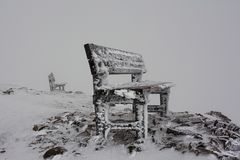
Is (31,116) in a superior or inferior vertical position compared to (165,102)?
inferior

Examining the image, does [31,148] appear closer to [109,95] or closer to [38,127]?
[38,127]

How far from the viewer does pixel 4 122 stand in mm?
6934

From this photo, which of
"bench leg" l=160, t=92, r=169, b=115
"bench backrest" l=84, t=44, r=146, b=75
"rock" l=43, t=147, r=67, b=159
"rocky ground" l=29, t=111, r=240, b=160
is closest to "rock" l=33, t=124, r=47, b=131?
"rocky ground" l=29, t=111, r=240, b=160

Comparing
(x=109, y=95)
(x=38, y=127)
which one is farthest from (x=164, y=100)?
(x=38, y=127)

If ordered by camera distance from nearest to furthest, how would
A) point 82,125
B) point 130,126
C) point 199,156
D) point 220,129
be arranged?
1. point 199,156
2. point 130,126
3. point 220,129
4. point 82,125

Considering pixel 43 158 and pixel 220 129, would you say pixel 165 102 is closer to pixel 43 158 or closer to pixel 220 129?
pixel 220 129

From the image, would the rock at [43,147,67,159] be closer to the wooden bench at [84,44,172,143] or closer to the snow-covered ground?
the snow-covered ground

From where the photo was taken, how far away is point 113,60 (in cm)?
577

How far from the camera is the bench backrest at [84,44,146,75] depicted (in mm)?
4930

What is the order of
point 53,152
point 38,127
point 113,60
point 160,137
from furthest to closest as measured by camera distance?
1. point 38,127
2. point 113,60
3. point 160,137
4. point 53,152

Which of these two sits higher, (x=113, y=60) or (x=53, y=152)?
(x=113, y=60)

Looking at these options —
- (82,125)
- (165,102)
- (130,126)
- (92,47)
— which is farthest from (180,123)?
(92,47)

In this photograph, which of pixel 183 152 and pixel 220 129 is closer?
pixel 183 152

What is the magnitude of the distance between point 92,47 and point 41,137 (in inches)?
99.9
